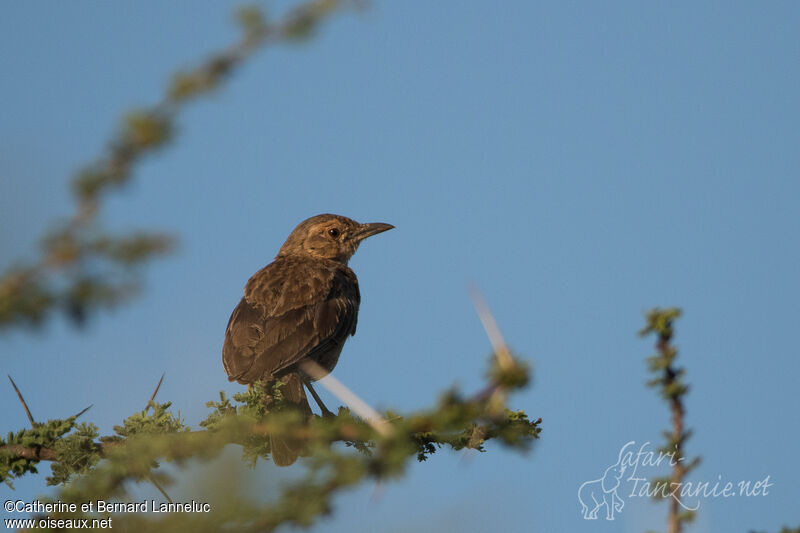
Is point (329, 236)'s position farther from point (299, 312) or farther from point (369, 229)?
point (299, 312)

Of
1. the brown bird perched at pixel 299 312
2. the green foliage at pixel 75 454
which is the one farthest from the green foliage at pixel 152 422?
the brown bird perched at pixel 299 312

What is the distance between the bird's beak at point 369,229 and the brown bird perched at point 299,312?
2 cm

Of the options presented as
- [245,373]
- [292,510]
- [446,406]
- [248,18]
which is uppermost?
[245,373]

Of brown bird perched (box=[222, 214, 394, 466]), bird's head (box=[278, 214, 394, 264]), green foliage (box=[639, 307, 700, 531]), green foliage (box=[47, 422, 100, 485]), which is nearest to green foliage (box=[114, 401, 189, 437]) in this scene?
green foliage (box=[47, 422, 100, 485])

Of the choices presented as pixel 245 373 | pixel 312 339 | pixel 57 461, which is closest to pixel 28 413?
pixel 57 461

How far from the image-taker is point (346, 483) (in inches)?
54.6

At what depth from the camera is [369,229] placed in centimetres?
1162

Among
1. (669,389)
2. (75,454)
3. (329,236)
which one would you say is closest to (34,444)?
(75,454)

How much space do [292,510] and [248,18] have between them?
0.84 metres

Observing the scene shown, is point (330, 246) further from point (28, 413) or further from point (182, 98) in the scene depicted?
point (182, 98)

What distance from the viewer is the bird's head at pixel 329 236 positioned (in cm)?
1139

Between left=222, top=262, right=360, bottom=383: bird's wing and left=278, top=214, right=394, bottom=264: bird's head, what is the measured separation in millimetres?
1170

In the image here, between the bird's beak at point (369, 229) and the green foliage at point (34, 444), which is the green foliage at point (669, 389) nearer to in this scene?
the green foliage at point (34, 444)

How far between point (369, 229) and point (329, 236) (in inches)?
23.1
